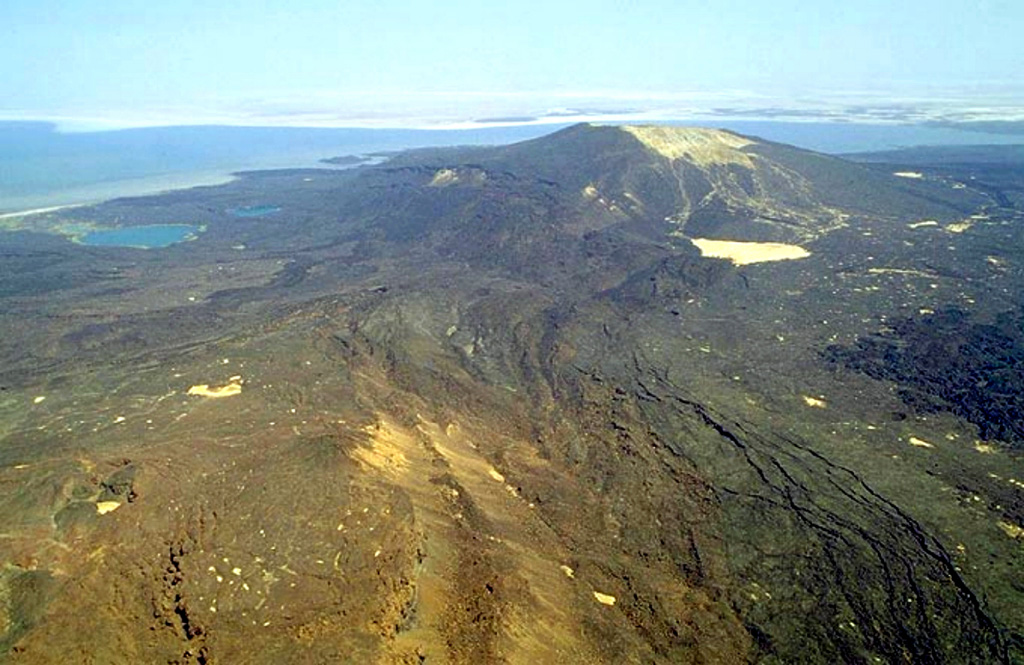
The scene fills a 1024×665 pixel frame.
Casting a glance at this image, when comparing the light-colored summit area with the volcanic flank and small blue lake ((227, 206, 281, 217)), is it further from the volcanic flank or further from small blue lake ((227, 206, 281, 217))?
small blue lake ((227, 206, 281, 217))

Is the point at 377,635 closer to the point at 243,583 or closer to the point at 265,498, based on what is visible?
the point at 243,583

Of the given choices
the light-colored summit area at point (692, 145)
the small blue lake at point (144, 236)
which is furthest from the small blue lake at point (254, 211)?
the light-colored summit area at point (692, 145)

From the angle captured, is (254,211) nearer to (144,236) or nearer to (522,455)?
(144,236)

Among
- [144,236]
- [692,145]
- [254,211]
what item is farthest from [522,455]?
[254,211]

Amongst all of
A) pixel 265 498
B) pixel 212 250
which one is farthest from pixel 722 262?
pixel 212 250

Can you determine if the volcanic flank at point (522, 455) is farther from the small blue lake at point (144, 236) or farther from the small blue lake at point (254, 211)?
the small blue lake at point (254, 211)

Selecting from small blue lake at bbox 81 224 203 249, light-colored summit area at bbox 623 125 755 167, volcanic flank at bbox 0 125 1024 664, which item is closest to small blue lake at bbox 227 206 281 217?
small blue lake at bbox 81 224 203 249
